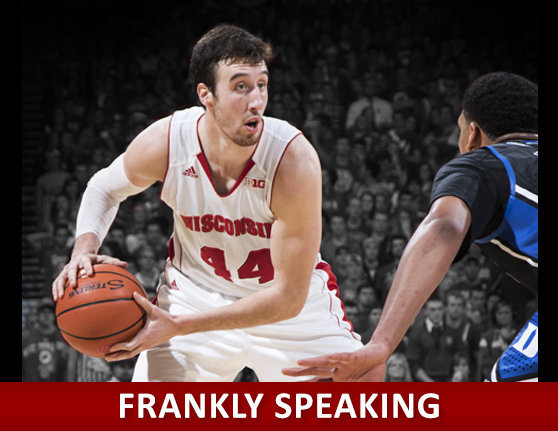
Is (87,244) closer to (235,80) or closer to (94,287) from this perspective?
(94,287)

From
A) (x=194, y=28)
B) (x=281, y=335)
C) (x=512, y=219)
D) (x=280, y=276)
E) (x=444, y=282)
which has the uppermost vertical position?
(x=194, y=28)

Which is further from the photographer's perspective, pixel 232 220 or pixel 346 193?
pixel 346 193

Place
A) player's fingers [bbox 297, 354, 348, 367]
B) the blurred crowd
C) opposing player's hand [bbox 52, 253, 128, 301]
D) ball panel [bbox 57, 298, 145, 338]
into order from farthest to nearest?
the blurred crowd → opposing player's hand [bbox 52, 253, 128, 301] → ball panel [bbox 57, 298, 145, 338] → player's fingers [bbox 297, 354, 348, 367]

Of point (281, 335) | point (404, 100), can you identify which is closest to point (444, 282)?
point (404, 100)

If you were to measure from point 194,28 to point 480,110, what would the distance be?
638 cm

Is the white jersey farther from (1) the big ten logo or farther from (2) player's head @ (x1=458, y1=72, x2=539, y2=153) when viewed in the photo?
(2) player's head @ (x1=458, y1=72, x2=539, y2=153)

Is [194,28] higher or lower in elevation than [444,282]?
higher

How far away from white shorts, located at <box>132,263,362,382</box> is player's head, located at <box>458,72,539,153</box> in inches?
44.0

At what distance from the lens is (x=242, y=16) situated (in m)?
8.51

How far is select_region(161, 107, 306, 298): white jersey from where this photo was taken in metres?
3.17

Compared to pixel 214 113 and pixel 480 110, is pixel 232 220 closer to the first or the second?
pixel 214 113

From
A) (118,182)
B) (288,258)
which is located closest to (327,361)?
(288,258)

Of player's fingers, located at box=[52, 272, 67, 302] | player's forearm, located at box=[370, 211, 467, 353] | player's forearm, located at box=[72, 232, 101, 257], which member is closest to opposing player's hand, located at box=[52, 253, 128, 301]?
player's fingers, located at box=[52, 272, 67, 302]

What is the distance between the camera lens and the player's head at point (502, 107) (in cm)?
265
